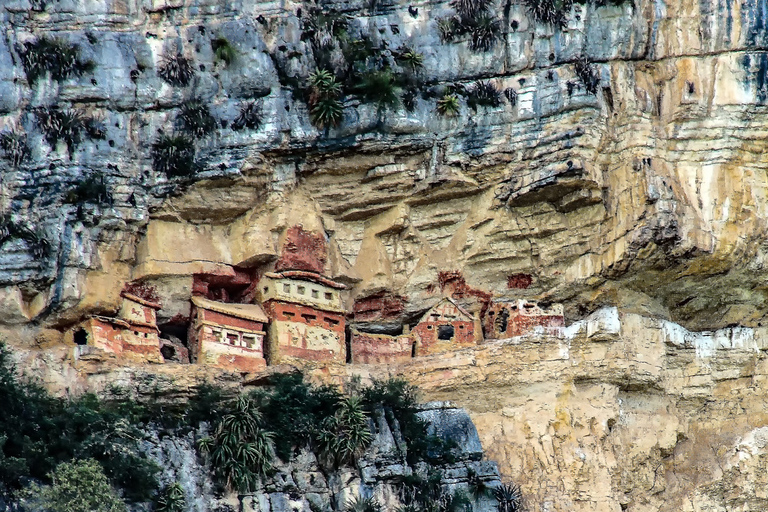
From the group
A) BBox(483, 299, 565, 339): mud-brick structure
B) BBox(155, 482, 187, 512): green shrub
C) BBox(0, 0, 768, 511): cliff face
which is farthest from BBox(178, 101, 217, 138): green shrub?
BBox(155, 482, 187, 512): green shrub

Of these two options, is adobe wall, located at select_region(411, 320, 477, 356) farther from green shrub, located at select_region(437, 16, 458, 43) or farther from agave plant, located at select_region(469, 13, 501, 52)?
green shrub, located at select_region(437, 16, 458, 43)

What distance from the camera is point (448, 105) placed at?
142ft

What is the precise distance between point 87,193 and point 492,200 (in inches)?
386

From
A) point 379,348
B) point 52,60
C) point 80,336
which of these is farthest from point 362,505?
point 52,60

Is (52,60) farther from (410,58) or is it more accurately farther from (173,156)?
(410,58)

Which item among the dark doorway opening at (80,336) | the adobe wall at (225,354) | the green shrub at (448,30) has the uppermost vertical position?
the green shrub at (448,30)

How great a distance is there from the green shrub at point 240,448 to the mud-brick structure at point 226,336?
2760 millimetres

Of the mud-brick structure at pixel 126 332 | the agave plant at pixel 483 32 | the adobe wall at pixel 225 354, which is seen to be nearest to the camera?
the mud-brick structure at pixel 126 332

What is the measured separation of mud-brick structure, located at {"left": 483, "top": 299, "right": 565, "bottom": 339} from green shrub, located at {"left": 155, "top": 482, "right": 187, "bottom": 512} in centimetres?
964

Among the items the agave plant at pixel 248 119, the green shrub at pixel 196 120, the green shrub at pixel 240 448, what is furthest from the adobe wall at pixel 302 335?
the green shrub at pixel 196 120

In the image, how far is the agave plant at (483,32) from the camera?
43.6 meters

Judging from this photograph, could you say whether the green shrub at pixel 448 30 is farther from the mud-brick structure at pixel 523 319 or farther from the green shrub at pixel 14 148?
the green shrub at pixel 14 148

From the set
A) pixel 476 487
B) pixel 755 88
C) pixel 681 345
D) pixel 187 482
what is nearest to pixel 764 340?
pixel 681 345

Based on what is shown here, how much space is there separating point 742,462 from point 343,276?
10.7 meters
